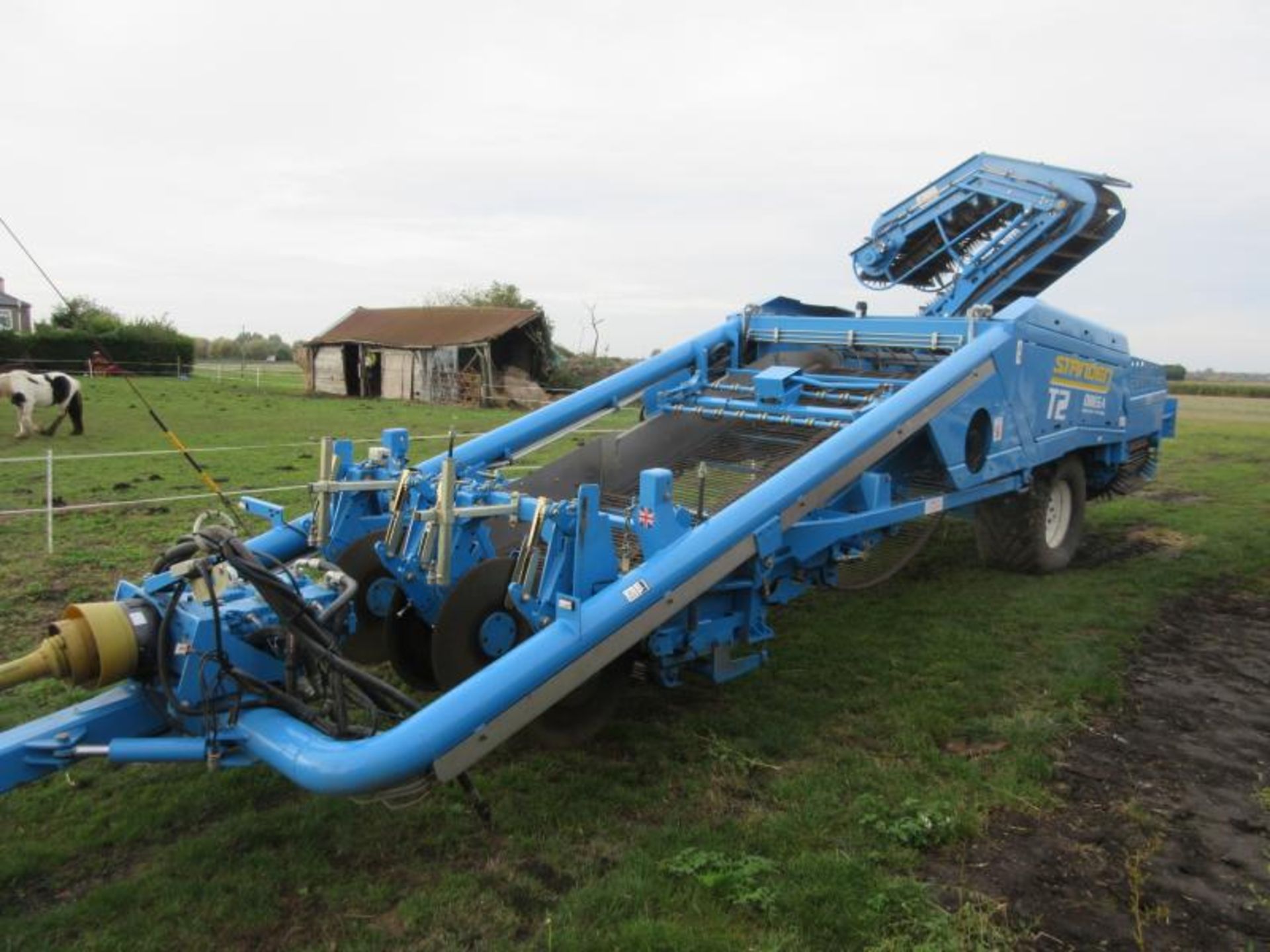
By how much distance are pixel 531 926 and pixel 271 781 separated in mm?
1531

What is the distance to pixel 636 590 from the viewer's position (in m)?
3.52

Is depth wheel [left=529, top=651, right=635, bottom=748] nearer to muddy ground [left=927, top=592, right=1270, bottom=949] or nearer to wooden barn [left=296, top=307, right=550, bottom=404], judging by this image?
muddy ground [left=927, top=592, right=1270, bottom=949]

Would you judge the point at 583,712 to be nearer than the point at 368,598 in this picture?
Yes

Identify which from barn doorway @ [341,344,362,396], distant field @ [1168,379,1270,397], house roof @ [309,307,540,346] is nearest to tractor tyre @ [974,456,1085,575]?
house roof @ [309,307,540,346]

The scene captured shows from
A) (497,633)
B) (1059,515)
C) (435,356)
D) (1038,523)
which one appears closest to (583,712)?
(497,633)

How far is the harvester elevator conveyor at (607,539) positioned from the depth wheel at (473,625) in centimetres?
1

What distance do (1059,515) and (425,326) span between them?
27.9 m

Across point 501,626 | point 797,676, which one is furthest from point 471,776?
point 797,676

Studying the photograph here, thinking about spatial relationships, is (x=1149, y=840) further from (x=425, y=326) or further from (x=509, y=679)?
(x=425, y=326)

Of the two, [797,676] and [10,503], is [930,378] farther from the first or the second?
[10,503]

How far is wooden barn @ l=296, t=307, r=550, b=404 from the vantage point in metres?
29.8

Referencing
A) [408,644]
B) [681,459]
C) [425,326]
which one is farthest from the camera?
[425,326]

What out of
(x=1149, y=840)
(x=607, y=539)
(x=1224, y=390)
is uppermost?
(x=1224, y=390)

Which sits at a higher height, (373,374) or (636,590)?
(373,374)
